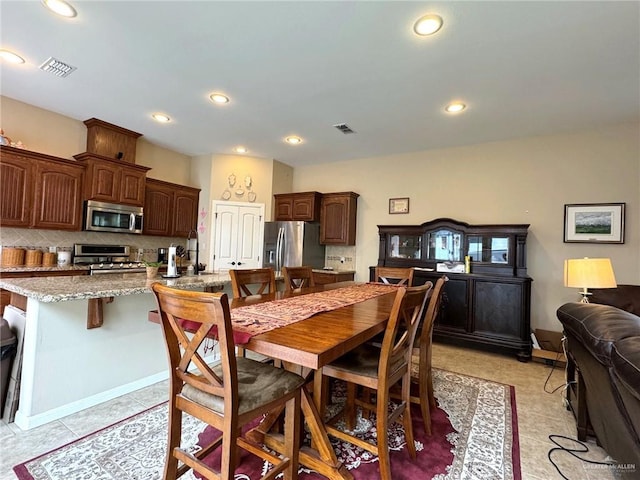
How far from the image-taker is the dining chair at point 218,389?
1140mm

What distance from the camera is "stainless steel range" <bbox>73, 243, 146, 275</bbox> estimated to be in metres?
4.08

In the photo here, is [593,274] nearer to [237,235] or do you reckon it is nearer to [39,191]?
[237,235]

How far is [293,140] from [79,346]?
11.8 ft

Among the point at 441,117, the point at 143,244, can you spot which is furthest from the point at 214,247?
the point at 441,117

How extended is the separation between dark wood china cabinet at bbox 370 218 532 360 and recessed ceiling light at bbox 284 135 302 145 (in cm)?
211

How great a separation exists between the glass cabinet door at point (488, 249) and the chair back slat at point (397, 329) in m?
2.68

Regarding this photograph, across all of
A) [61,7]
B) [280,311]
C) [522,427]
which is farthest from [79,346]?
[522,427]

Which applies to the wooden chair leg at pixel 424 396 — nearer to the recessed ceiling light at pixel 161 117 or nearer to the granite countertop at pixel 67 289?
the granite countertop at pixel 67 289

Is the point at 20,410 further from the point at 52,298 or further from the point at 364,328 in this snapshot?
the point at 364,328

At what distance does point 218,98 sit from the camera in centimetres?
337

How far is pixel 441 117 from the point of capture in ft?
11.9

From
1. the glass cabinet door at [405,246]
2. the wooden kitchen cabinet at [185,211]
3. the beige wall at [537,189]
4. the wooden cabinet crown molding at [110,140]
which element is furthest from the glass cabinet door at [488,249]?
the wooden cabinet crown molding at [110,140]

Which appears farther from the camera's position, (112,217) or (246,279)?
(112,217)

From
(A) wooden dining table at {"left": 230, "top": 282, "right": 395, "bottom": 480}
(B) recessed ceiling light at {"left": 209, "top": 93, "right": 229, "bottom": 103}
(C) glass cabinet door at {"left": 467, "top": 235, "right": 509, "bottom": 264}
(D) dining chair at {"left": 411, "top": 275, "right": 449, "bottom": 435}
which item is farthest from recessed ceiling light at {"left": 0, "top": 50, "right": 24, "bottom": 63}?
(C) glass cabinet door at {"left": 467, "top": 235, "right": 509, "bottom": 264}
